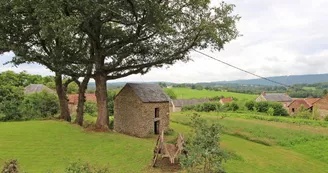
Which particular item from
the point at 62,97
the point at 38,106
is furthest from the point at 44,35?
the point at 38,106

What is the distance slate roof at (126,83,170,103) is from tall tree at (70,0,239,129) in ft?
7.02

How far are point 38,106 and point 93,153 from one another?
22.4m

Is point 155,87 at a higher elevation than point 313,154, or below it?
higher

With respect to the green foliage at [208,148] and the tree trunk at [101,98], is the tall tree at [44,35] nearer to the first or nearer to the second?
the tree trunk at [101,98]

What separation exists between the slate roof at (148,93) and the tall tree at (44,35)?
219 inches

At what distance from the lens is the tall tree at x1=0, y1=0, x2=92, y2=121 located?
1995 cm

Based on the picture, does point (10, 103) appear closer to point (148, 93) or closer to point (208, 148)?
point (148, 93)

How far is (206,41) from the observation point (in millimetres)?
26844

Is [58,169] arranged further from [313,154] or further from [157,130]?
[313,154]

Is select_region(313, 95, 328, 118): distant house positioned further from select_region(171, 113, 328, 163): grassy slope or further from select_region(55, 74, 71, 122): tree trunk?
select_region(55, 74, 71, 122): tree trunk

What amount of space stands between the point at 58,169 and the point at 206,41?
1738 cm

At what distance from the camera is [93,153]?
792 inches

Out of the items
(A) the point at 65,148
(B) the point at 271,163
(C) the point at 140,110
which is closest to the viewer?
(A) the point at 65,148

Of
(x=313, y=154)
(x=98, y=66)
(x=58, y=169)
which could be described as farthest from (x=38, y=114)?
(x=313, y=154)
